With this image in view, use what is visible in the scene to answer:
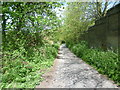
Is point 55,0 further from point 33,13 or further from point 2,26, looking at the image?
point 2,26

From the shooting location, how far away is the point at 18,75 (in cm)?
388

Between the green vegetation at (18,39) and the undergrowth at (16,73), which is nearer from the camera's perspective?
the undergrowth at (16,73)

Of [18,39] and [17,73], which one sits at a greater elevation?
[18,39]

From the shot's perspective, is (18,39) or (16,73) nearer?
(16,73)

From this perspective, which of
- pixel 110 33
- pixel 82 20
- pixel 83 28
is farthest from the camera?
pixel 83 28

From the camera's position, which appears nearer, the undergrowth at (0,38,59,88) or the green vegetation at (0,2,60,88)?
the undergrowth at (0,38,59,88)

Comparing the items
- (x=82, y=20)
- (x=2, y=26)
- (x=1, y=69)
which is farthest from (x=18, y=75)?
(x=82, y=20)

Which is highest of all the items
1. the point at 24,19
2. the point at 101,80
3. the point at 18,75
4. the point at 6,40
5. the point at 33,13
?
the point at 33,13

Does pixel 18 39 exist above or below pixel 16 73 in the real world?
above

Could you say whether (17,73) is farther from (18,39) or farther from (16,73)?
(18,39)

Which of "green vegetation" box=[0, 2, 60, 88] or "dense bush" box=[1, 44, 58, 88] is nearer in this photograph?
"dense bush" box=[1, 44, 58, 88]

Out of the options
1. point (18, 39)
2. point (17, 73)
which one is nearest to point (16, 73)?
point (17, 73)

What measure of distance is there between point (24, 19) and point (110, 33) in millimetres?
3883

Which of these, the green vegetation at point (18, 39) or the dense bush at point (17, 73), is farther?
the green vegetation at point (18, 39)
